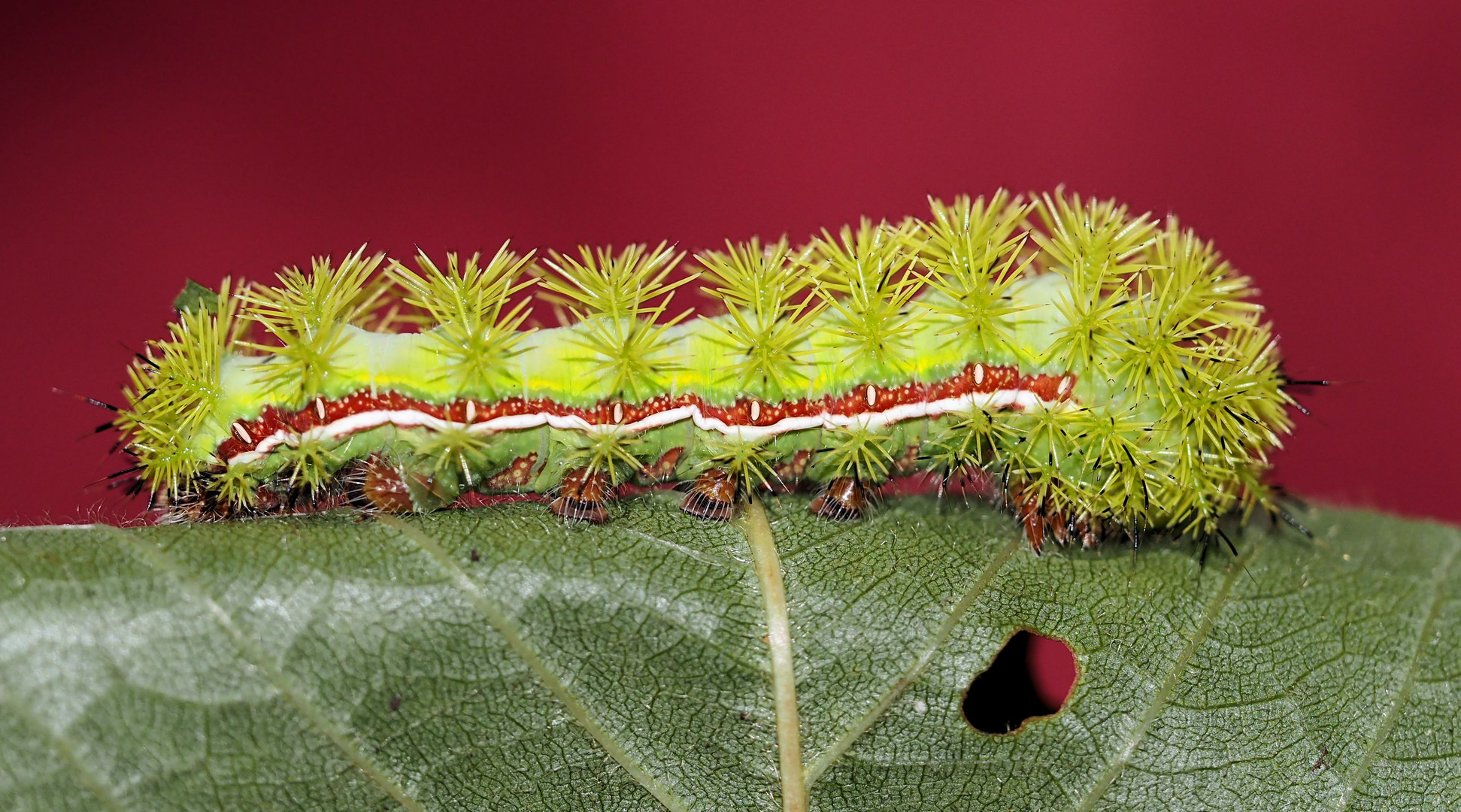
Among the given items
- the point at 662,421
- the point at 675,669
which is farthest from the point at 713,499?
the point at 675,669

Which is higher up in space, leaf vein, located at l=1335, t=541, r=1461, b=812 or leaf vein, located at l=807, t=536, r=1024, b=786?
leaf vein, located at l=807, t=536, r=1024, b=786

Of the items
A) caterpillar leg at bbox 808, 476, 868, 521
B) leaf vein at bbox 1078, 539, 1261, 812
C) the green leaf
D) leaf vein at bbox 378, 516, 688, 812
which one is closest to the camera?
the green leaf

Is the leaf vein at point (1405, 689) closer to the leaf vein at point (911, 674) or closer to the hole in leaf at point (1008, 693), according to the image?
the hole in leaf at point (1008, 693)

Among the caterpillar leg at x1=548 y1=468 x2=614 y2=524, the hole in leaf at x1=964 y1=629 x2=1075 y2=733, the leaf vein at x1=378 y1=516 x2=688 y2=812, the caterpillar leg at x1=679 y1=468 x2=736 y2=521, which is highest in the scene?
the caterpillar leg at x1=548 y1=468 x2=614 y2=524

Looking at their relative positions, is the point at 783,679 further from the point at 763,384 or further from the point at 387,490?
the point at 387,490

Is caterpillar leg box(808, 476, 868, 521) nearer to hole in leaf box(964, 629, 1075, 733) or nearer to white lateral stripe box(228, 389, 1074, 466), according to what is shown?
white lateral stripe box(228, 389, 1074, 466)

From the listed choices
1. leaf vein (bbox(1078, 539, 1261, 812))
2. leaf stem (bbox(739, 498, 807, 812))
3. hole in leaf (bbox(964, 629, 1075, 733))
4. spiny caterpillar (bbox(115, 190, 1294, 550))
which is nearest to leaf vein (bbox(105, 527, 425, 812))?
spiny caterpillar (bbox(115, 190, 1294, 550))

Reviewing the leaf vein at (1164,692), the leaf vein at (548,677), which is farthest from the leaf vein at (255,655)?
the leaf vein at (1164,692)

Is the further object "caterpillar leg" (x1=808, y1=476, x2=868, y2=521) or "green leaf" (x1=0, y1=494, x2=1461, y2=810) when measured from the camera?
"caterpillar leg" (x1=808, y1=476, x2=868, y2=521)

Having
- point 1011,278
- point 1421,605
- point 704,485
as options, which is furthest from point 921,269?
point 1421,605
